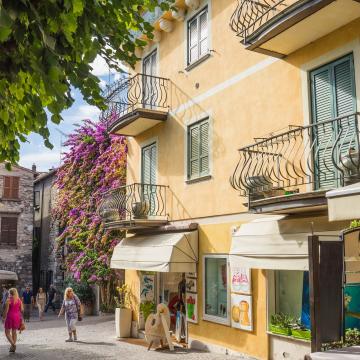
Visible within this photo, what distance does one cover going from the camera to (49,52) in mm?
4203

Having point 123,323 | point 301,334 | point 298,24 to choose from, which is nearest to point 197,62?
point 298,24

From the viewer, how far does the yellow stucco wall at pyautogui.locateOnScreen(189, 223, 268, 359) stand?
1066 centimetres

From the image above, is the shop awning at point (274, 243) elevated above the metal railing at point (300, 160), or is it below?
below

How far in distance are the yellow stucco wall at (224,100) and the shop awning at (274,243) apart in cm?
119

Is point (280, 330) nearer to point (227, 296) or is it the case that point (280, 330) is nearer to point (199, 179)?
point (227, 296)

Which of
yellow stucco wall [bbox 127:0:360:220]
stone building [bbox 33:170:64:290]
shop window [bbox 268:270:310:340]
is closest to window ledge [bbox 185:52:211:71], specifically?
yellow stucco wall [bbox 127:0:360:220]

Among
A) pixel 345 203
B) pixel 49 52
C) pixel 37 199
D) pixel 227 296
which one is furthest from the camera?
pixel 37 199

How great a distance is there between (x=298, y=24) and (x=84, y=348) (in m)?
9.75

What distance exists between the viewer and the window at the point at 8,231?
3397 centimetres

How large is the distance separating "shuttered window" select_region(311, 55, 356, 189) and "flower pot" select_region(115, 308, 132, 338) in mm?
8809

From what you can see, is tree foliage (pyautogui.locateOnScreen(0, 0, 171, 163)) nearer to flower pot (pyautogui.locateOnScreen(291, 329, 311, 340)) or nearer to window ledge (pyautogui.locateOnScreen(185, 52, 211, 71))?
flower pot (pyautogui.locateOnScreen(291, 329, 311, 340))

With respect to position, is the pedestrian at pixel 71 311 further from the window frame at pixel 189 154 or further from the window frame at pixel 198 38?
the window frame at pixel 198 38

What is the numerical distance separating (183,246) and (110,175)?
893cm

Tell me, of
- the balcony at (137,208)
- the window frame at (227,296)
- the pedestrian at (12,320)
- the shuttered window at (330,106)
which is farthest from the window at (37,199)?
the shuttered window at (330,106)
